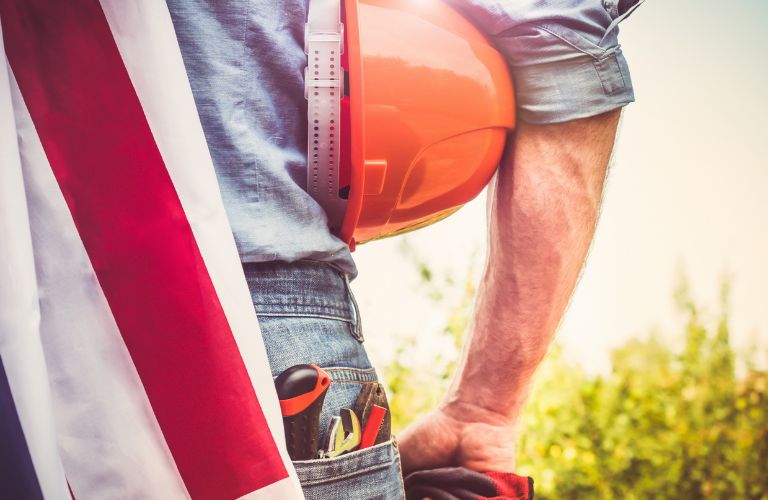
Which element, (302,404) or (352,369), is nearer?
(302,404)

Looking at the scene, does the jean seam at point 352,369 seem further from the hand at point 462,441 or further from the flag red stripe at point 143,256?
the hand at point 462,441

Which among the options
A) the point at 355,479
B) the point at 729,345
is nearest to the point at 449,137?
the point at 355,479

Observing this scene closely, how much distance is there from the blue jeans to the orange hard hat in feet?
0.45

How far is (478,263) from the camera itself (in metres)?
3.80

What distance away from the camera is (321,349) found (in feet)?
3.19

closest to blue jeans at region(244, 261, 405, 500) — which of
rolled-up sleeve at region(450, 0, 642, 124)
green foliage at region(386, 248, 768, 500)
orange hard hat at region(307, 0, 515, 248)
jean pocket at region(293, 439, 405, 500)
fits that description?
jean pocket at region(293, 439, 405, 500)

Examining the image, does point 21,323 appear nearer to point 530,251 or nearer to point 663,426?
point 530,251

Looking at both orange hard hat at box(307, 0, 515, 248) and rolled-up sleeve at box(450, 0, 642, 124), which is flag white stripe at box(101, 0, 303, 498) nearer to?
orange hard hat at box(307, 0, 515, 248)

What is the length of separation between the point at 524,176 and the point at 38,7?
2.70ft

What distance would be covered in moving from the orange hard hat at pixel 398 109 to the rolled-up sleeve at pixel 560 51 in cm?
3

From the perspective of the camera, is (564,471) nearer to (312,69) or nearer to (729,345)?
(729,345)

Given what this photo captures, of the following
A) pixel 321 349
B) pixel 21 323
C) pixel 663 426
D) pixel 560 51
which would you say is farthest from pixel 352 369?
pixel 663 426

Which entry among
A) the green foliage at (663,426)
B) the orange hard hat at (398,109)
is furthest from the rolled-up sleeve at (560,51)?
the green foliage at (663,426)

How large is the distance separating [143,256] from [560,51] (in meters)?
0.77
